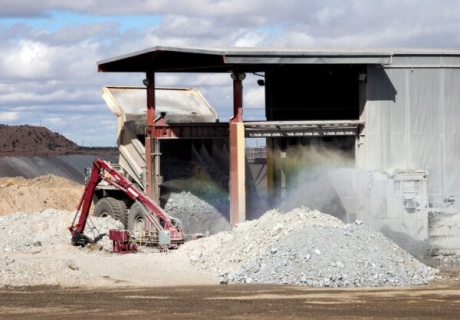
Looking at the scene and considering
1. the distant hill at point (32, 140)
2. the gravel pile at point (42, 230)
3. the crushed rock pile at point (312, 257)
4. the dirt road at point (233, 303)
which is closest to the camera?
the dirt road at point (233, 303)

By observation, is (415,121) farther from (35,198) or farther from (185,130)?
(35,198)

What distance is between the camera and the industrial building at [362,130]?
3594cm

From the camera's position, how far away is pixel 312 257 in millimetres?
29297

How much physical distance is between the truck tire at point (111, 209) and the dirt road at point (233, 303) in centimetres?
1234

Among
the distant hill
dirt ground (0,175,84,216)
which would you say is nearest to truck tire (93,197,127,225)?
dirt ground (0,175,84,216)

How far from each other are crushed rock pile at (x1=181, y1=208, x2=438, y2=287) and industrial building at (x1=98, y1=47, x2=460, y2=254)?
3610 mm

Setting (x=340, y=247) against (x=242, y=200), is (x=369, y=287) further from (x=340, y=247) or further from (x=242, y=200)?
(x=242, y=200)

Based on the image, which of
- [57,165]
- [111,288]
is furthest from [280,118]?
[57,165]

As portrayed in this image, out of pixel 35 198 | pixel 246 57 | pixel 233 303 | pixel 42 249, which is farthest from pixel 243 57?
pixel 35 198

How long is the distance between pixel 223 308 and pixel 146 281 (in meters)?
7.35

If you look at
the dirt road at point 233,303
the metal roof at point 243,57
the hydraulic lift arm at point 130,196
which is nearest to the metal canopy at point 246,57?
the metal roof at point 243,57

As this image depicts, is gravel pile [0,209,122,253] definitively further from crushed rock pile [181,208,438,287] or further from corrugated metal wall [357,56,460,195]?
corrugated metal wall [357,56,460,195]

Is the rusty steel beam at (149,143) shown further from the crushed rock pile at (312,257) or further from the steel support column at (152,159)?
the crushed rock pile at (312,257)

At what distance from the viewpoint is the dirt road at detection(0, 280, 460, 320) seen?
2255 centimetres
